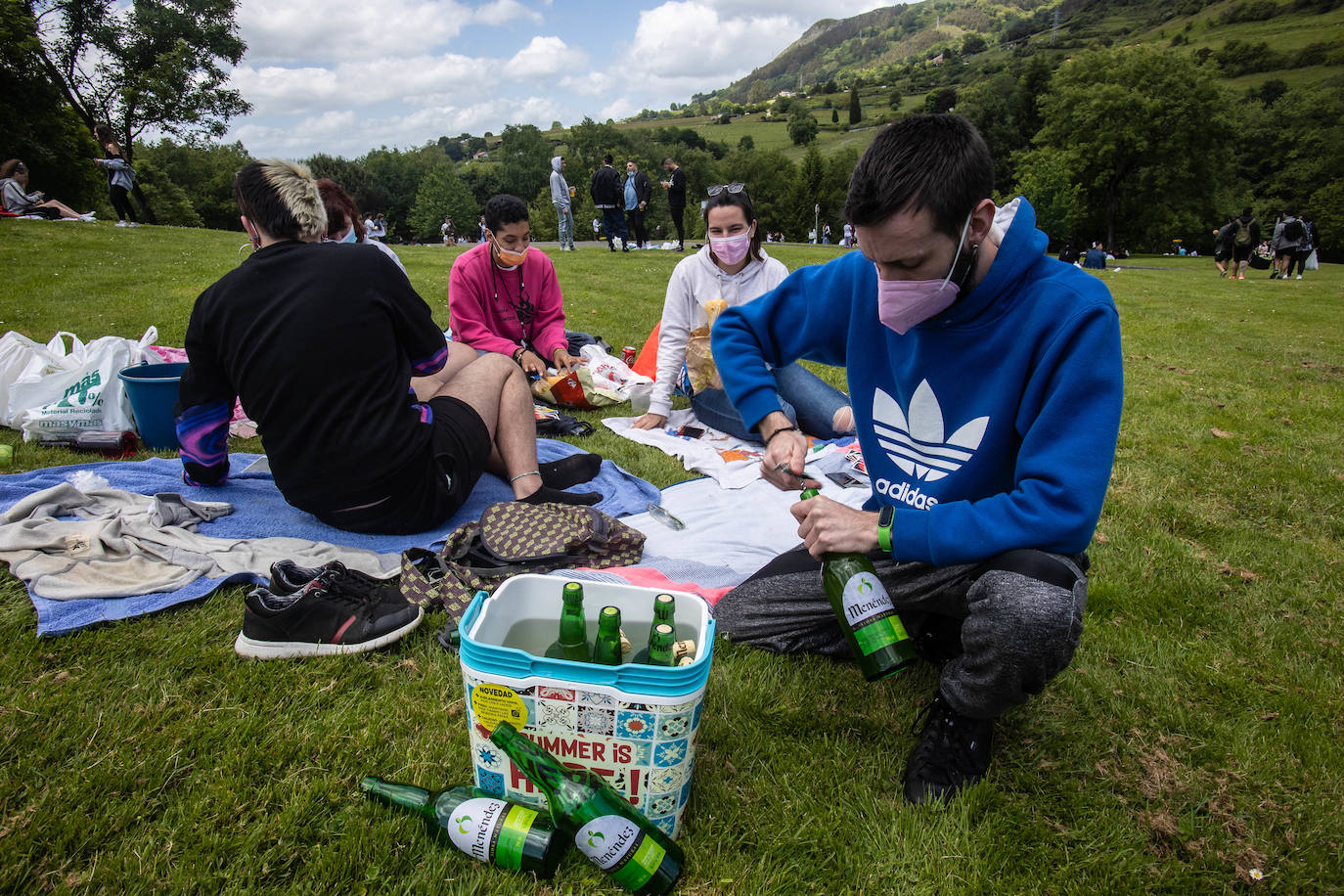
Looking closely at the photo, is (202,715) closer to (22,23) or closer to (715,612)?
(715,612)

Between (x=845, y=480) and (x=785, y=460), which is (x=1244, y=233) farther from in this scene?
(x=785, y=460)

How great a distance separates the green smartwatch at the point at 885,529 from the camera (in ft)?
6.50

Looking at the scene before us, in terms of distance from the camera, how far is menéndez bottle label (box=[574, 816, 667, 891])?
5.34 ft

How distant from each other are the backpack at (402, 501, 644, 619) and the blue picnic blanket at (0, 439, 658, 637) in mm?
420

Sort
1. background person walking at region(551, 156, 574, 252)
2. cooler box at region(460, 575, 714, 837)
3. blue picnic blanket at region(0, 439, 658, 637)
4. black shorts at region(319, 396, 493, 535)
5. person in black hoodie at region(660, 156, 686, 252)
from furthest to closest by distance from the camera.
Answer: person in black hoodie at region(660, 156, 686, 252) → background person walking at region(551, 156, 574, 252) → black shorts at region(319, 396, 493, 535) → blue picnic blanket at region(0, 439, 658, 637) → cooler box at region(460, 575, 714, 837)

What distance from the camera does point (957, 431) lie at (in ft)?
7.18

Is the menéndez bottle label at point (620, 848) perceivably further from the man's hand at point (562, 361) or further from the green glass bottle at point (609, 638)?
the man's hand at point (562, 361)

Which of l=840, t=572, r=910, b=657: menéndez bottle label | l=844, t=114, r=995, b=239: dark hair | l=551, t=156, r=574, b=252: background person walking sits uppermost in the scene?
l=551, t=156, r=574, b=252: background person walking

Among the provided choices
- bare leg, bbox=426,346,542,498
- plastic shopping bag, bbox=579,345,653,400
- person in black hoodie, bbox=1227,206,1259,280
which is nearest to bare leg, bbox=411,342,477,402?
bare leg, bbox=426,346,542,498

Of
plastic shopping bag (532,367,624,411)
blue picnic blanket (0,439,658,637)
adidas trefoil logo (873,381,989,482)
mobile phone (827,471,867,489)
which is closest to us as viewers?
adidas trefoil logo (873,381,989,482)

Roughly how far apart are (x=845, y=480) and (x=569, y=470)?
191 centimetres

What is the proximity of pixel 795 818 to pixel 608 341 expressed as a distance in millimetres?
7089

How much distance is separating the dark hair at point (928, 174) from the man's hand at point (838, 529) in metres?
0.88

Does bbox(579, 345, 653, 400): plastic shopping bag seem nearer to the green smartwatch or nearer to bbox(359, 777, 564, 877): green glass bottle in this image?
the green smartwatch
